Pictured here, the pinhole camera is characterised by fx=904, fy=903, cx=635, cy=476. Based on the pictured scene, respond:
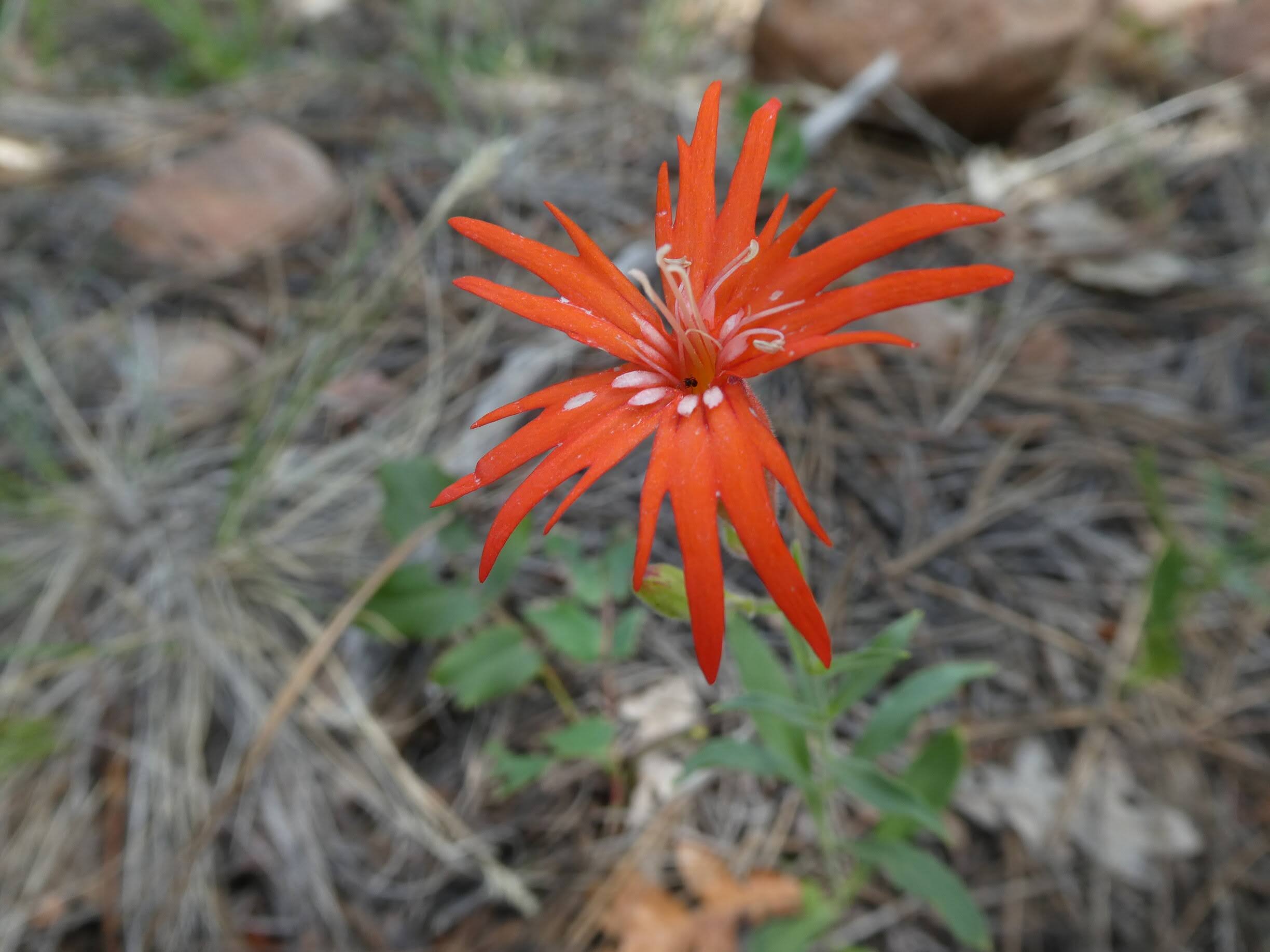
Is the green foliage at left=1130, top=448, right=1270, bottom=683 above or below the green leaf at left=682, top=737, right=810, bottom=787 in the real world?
below

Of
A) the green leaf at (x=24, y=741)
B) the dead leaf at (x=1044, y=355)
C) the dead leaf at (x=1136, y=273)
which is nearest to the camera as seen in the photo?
the green leaf at (x=24, y=741)

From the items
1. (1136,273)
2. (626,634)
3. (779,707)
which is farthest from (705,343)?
(1136,273)

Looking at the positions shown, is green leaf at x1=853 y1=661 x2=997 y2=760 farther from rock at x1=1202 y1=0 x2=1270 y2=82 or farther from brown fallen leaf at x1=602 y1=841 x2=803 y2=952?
A: rock at x1=1202 y1=0 x2=1270 y2=82

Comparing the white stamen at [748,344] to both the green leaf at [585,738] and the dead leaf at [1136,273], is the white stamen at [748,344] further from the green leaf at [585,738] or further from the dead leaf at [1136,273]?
the dead leaf at [1136,273]

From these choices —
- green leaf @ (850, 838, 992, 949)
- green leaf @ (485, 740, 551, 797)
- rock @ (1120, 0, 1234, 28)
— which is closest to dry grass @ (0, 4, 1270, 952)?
green leaf @ (485, 740, 551, 797)

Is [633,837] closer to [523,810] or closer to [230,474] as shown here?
[523,810]

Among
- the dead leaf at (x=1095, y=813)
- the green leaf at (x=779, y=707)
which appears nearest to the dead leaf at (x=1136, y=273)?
the dead leaf at (x=1095, y=813)

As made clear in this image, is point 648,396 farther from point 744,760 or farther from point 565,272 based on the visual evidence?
point 744,760
